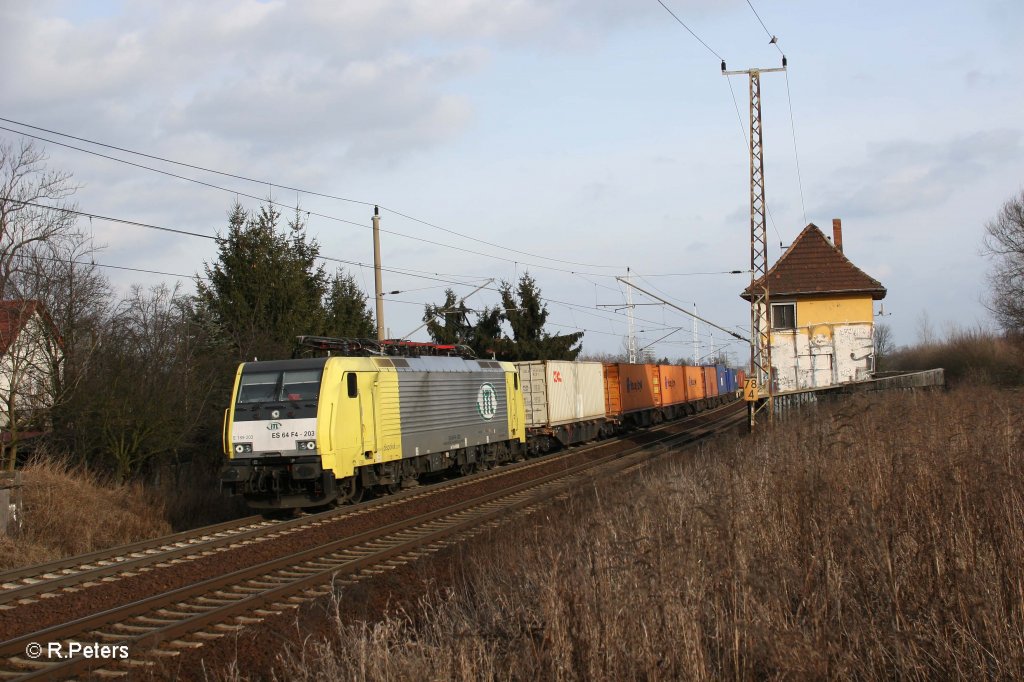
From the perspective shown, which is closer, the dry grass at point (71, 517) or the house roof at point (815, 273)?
the dry grass at point (71, 517)

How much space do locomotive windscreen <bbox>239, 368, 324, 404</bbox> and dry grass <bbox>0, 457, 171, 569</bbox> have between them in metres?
2.63

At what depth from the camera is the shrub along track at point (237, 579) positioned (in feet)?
24.6

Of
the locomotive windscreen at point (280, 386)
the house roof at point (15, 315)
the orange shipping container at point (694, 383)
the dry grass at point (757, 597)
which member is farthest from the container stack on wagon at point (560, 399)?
the dry grass at point (757, 597)

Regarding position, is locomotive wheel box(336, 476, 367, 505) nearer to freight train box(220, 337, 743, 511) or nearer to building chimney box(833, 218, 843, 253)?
freight train box(220, 337, 743, 511)

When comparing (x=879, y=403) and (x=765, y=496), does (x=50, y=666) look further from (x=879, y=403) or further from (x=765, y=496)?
(x=879, y=403)

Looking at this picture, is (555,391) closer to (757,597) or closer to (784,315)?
(784,315)

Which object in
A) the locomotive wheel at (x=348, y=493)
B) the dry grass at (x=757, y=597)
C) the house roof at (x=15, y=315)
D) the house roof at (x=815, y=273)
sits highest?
the house roof at (x=815, y=273)

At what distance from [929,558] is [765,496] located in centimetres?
214

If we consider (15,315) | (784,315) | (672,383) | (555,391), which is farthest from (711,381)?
(15,315)

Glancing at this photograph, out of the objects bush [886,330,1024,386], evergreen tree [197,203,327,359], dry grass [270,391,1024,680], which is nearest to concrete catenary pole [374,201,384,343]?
evergreen tree [197,203,327,359]

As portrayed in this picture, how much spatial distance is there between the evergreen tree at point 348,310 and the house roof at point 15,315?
1350 centimetres

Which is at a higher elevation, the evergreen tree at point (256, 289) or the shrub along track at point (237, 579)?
the evergreen tree at point (256, 289)

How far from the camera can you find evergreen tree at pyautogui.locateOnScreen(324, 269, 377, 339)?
31.3m

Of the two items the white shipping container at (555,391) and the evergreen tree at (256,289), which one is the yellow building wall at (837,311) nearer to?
the white shipping container at (555,391)
